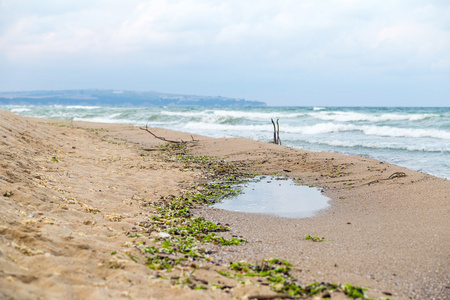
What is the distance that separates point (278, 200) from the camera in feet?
23.8

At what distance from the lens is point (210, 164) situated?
36.4 ft

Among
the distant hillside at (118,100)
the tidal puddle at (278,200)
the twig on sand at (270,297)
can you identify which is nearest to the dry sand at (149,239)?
the twig on sand at (270,297)

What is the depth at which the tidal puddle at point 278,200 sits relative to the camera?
6534mm

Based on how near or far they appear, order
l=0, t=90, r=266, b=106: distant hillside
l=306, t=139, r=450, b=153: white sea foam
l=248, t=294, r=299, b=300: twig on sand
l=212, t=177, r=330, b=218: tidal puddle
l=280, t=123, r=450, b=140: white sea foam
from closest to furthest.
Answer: l=248, t=294, r=299, b=300: twig on sand → l=212, t=177, r=330, b=218: tidal puddle → l=306, t=139, r=450, b=153: white sea foam → l=280, t=123, r=450, b=140: white sea foam → l=0, t=90, r=266, b=106: distant hillside

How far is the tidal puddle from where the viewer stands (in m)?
6.53

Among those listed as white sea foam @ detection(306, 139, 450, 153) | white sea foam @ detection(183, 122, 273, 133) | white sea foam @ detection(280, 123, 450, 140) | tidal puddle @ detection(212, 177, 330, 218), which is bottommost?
tidal puddle @ detection(212, 177, 330, 218)

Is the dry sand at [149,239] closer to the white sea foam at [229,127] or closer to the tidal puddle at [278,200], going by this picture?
the tidal puddle at [278,200]

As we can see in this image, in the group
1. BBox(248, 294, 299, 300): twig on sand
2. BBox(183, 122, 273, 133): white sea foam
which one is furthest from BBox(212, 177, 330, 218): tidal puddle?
BBox(183, 122, 273, 133): white sea foam

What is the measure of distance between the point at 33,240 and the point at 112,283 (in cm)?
99

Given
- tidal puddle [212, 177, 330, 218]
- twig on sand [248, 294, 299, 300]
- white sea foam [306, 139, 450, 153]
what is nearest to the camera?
twig on sand [248, 294, 299, 300]

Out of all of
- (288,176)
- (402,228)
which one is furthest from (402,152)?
(402,228)

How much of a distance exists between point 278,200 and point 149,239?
3.28 m

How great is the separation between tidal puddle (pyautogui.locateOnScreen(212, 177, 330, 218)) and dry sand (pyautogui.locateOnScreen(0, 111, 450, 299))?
314mm

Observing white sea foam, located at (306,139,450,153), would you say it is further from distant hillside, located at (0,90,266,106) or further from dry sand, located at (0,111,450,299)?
distant hillside, located at (0,90,266,106)
